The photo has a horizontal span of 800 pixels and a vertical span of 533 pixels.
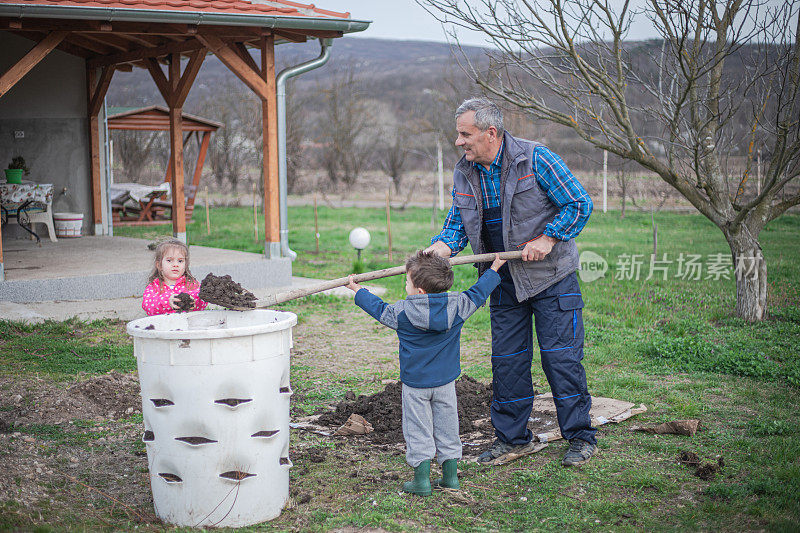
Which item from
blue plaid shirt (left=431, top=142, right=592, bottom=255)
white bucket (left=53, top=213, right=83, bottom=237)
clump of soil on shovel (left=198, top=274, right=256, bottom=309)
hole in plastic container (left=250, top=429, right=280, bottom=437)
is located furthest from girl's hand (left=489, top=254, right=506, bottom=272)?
white bucket (left=53, top=213, right=83, bottom=237)

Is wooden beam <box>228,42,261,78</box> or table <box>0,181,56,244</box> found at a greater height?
wooden beam <box>228,42,261,78</box>

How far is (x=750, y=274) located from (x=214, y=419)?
6344 mm

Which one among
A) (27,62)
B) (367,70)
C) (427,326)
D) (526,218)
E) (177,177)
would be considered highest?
(367,70)

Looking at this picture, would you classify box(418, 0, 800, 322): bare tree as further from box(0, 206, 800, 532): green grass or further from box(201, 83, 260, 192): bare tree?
box(201, 83, 260, 192): bare tree

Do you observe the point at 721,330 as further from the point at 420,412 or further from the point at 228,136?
the point at 228,136

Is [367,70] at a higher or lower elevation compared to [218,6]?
higher

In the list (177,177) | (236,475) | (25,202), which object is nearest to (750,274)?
(236,475)

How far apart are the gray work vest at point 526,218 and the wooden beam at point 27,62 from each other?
6.08 m

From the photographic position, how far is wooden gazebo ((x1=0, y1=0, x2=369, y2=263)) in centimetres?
772

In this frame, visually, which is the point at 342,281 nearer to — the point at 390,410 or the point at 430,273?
the point at 430,273

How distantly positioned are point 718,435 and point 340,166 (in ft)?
102

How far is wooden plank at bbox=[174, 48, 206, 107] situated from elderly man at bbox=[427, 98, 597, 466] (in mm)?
6993

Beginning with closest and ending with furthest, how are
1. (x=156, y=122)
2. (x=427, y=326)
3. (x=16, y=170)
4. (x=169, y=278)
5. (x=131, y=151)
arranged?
(x=427, y=326) → (x=169, y=278) → (x=16, y=170) → (x=156, y=122) → (x=131, y=151)

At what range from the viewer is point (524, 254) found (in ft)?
11.8
